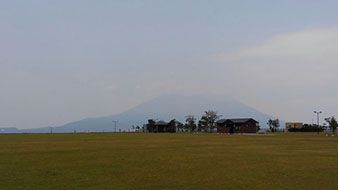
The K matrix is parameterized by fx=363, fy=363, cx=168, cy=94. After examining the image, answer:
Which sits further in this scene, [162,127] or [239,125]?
[162,127]

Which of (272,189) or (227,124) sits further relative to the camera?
(227,124)

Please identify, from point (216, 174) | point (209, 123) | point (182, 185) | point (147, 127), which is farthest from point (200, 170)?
point (147, 127)

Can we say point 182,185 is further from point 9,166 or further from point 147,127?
point 147,127

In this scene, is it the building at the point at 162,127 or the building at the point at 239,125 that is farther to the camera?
the building at the point at 162,127

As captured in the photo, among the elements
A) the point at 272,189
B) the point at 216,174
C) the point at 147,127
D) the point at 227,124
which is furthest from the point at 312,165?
the point at 147,127

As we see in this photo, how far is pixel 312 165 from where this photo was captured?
51.2 feet

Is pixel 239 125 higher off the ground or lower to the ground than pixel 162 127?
higher

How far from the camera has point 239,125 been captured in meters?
79.8

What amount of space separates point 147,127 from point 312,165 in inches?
3663

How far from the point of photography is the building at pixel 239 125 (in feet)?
259

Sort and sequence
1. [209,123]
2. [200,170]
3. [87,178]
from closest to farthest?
[87,178] < [200,170] < [209,123]

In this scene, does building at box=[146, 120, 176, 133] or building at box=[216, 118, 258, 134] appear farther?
building at box=[146, 120, 176, 133]

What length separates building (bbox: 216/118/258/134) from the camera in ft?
259

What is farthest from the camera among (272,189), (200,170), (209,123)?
(209,123)
